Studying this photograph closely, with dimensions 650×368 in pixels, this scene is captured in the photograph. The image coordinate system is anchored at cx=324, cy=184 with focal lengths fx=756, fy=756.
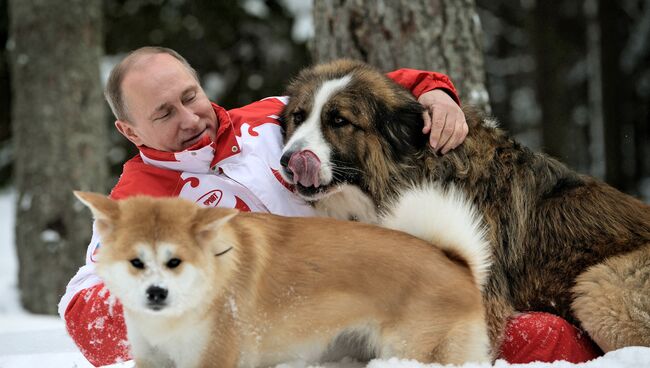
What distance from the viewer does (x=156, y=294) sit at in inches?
90.2

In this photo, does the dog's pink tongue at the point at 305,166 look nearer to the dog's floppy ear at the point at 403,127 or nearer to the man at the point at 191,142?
the man at the point at 191,142

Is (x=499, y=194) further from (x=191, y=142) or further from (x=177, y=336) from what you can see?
(x=177, y=336)

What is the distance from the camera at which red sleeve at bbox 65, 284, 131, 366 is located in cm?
311

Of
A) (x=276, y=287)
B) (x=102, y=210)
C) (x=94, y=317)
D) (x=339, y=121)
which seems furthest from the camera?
(x=339, y=121)

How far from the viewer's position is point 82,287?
3.26 meters

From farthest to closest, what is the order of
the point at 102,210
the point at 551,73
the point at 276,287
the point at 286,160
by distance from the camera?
the point at 551,73 < the point at 286,160 < the point at 276,287 < the point at 102,210

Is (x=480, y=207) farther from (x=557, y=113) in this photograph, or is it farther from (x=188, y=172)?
(x=557, y=113)

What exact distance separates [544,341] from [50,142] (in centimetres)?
563

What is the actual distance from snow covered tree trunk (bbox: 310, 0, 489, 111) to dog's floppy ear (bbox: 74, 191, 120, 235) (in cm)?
281

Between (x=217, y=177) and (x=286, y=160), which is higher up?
(x=286, y=160)

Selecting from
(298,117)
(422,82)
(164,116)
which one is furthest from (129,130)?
(422,82)

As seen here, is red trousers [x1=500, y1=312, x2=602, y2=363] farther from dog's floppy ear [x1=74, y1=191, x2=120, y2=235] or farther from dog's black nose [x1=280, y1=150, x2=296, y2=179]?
dog's floppy ear [x1=74, y1=191, x2=120, y2=235]

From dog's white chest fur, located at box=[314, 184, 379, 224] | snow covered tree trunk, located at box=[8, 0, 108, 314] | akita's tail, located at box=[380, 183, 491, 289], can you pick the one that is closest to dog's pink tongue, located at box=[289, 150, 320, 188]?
dog's white chest fur, located at box=[314, 184, 379, 224]

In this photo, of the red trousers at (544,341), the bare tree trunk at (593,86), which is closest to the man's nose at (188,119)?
the red trousers at (544,341)
